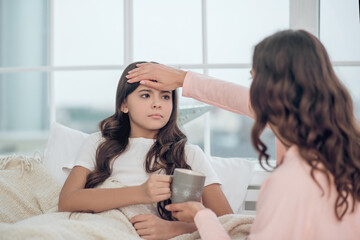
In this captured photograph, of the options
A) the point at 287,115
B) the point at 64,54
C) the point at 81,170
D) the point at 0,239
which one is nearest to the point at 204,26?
the point at 64,54

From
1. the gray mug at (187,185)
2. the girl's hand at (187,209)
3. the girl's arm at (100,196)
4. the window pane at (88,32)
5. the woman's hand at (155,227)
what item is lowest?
the woman's hand at (155,227)

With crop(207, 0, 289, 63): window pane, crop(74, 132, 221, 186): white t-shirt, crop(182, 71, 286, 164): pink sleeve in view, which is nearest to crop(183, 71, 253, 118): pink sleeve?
crop(182, 71, 286, 164): pink sleeve

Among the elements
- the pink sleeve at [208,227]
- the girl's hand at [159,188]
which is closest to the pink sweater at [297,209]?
the pink sleeve at [208,227]

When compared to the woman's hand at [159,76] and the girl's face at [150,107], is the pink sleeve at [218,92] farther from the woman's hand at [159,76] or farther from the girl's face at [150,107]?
the girl's face at [150,107]

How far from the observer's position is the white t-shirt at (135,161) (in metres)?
1.71

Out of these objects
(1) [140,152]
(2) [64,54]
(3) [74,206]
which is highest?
(2) [64,54]

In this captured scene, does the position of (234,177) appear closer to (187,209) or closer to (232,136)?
(232,136)

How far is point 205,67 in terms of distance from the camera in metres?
2.39

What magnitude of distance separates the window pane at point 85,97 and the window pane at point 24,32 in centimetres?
21

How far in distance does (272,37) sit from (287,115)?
0.20m

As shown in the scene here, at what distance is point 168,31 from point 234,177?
0.97 m

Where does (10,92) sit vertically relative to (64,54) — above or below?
below

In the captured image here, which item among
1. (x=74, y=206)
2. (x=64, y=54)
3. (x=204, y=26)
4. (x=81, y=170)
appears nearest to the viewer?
(x=74, y=206)

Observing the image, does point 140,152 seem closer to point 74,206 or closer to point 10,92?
point 74,206
